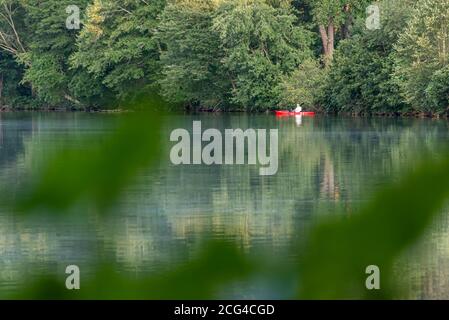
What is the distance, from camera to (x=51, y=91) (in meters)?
71.0

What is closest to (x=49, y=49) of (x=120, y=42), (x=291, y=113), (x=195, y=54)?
(x=120, y=42)

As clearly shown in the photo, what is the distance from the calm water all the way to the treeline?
9.69 meters

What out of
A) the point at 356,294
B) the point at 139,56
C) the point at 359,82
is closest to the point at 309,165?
the point at 356,294

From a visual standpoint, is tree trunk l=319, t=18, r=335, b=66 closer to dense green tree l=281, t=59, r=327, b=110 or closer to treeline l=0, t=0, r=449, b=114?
treeline l=0, t=0, r=449, b=114

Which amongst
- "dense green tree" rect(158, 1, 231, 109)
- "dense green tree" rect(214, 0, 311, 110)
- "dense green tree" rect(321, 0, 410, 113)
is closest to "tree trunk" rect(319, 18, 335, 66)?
"dense green tree" rect(214, 0, 311, 110)

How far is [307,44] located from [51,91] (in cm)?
1748

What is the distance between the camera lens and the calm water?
286 cm

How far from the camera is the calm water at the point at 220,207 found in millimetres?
2863

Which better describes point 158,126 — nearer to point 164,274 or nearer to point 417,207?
point 164,274

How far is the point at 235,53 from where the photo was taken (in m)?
58.8

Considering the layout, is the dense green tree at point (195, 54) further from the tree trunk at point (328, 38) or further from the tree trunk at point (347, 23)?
the tree trunk at point (347, 23)

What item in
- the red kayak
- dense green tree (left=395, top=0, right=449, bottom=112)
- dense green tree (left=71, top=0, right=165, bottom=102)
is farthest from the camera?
dense green tree (left=71, top=0, right=165, bottom=102)
